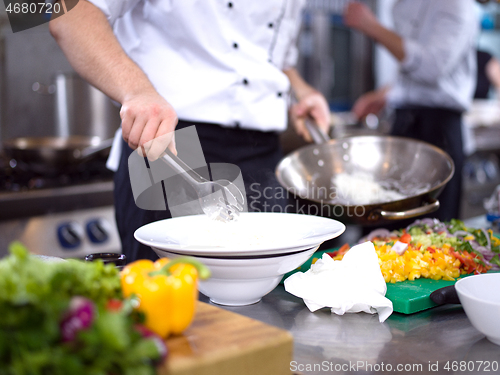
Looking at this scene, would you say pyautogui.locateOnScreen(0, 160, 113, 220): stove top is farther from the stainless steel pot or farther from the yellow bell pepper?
the yellow bell pepper

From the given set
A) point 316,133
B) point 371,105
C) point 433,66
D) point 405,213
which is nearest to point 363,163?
point 316,133

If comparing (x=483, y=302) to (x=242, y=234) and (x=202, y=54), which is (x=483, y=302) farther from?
(x=202, y=54)

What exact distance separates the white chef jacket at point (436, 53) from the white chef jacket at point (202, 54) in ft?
3.83

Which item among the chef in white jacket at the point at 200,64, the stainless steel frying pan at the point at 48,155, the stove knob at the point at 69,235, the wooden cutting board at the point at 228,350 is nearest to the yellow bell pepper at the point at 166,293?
the wooden cutting board at the point at 228,350

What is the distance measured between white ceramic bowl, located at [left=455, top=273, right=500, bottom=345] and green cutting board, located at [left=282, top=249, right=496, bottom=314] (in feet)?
0.32

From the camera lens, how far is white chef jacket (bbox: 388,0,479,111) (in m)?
2.24

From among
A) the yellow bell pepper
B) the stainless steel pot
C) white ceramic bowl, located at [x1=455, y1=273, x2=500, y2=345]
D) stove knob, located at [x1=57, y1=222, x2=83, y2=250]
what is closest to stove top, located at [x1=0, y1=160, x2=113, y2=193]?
stove knob, located at [x1=57, y1=222, x2=83, y2=250]

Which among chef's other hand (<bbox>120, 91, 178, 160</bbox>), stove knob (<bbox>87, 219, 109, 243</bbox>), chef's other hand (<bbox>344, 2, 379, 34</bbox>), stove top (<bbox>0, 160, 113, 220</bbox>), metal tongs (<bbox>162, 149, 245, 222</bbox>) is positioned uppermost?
chef's other hand (<bbox>344, 2, 379, 34</bbox>)

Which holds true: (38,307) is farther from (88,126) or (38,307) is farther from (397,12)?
(397,12)

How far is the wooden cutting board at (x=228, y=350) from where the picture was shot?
0.57 meters

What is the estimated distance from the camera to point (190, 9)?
4.07 ft

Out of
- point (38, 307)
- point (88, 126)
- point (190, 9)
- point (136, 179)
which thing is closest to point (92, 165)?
point (88, 126)

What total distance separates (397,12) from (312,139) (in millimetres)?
1278

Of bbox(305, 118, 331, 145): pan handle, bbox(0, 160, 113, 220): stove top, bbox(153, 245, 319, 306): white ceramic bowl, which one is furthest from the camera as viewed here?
bbox(0, 160, 113, 220): stove top
